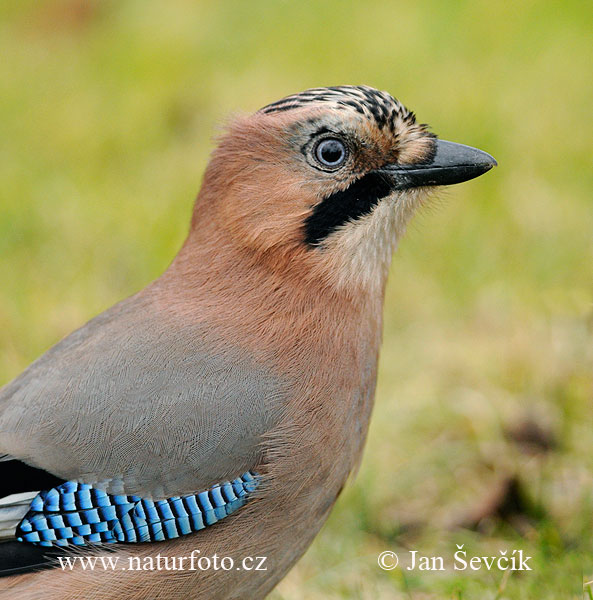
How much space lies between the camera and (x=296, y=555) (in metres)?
3.00

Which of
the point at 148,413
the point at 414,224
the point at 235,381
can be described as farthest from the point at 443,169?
the point at 148,413

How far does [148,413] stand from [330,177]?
0.91 m

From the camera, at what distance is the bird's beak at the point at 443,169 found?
3.19 metres

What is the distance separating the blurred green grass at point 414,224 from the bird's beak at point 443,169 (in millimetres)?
212

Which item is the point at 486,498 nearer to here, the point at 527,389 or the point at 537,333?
the point at 527,389

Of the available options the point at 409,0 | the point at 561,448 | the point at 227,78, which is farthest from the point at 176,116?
the point at 561,448

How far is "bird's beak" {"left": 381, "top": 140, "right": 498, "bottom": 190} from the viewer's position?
3188 mm

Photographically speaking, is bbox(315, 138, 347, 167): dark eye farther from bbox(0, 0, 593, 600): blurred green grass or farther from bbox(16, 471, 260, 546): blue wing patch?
bbox(16, 471, 260, 546): blue wing patch

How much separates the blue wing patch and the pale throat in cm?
78

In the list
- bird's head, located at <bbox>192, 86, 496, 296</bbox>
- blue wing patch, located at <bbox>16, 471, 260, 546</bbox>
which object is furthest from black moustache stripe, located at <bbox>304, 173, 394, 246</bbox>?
blue wing patch, located at <bbox>16, 471, 260, 546</bbox>

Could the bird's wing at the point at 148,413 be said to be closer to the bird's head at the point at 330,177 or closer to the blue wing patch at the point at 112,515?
the blue wing patch at the point at 112,515

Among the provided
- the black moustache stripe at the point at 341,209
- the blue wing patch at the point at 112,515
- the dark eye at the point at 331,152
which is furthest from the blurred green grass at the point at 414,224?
the blue wing patch at the point at 112,515

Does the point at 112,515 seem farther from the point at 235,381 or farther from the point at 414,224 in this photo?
the point at 414,224

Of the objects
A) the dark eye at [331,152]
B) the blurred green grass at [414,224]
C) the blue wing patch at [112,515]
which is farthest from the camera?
the blurred green grass at [414,224]
